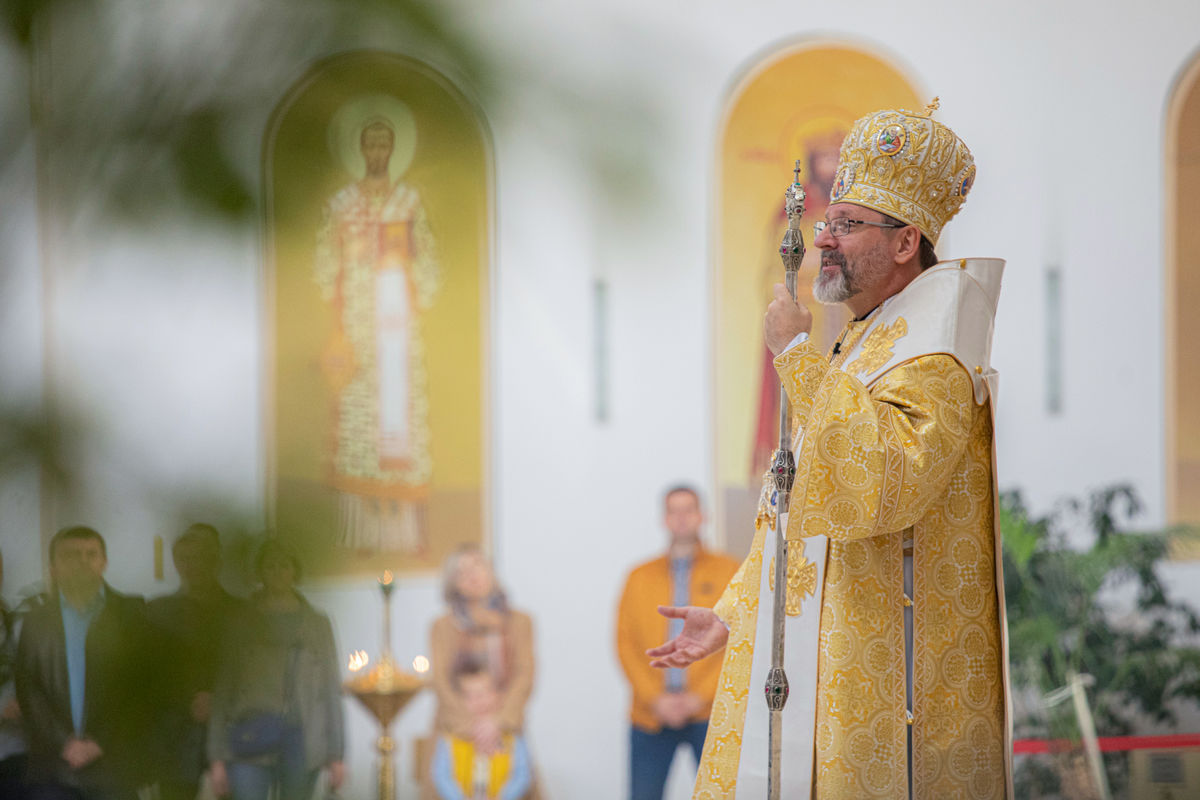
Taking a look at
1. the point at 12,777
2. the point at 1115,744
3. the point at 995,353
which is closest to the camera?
the point at 12,777

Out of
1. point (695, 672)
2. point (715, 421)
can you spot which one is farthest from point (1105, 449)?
point (695, 672)

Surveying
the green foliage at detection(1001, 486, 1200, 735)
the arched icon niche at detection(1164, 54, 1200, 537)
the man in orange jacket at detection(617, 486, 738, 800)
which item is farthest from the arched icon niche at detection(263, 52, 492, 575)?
the arched icon niche at detection(1164, 54, 1200, 537)

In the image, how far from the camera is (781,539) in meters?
2.11

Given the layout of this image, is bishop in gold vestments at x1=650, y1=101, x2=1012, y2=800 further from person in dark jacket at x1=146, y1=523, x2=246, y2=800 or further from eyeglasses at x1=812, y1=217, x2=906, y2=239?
person in dark jacket at x1=146, y1=523, x2=246, y2=800

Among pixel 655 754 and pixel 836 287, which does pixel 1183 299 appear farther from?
pixel 836 287

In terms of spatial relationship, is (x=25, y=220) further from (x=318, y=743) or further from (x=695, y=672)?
(x=695, y=672)

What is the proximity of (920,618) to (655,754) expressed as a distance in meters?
4.35

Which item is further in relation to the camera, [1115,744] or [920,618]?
[1115,744]

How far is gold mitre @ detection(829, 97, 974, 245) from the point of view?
2.26m

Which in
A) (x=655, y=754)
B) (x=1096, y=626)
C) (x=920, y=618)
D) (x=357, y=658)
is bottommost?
(x=655, y=754)

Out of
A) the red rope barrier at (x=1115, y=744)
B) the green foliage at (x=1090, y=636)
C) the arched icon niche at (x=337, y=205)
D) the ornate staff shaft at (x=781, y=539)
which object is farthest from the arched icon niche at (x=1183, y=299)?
the arched icon niche at (x=337, y=205)

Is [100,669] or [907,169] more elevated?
[907,169]

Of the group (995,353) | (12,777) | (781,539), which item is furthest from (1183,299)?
(12,777)

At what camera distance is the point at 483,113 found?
0.37m
